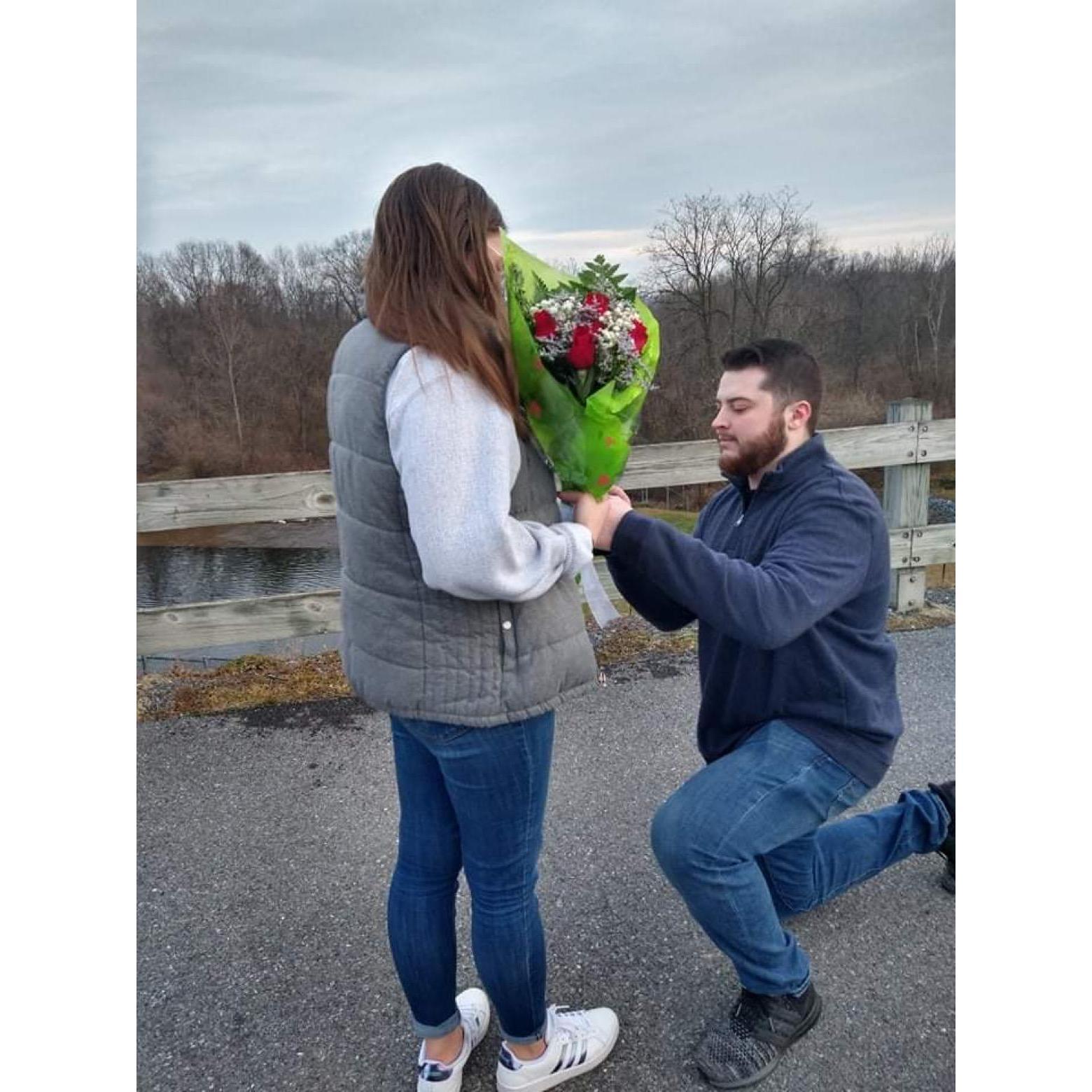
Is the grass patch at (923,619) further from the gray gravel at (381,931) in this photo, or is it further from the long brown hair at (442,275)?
the long brown hair at (442,275)

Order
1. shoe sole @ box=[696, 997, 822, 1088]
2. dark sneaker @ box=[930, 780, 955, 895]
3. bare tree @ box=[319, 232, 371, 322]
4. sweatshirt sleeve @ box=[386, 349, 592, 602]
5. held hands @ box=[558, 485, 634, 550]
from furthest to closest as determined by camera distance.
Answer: bare tree @ box=[319, 232, 371, 322] < dark sneaker @ box=[930, 780, 955, 895] < shoe sole @ box=[696, 997, 822, 1088] < held hands @ box=[558, 485, 634, 550] < sweatshirt sleeve @ box=[386, 349, 592, 602]

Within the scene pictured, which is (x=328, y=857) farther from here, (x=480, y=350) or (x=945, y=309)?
(x=945, y=309)

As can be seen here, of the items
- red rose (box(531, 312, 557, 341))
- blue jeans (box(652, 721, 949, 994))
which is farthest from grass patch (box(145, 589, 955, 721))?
red rose (box(531, 312, 557, 341))

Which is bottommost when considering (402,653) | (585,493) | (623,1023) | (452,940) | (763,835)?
(623,1023)

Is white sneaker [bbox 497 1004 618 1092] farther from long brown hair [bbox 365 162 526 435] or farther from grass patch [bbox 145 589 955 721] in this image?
grass patch [bbox 145 589 955 721]

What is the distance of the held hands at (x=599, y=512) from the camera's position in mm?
1691

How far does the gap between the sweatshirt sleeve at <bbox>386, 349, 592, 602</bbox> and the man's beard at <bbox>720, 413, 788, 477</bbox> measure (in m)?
0.90

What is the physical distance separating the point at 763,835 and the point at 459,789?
0.74 metres

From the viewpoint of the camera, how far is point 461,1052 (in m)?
1.81

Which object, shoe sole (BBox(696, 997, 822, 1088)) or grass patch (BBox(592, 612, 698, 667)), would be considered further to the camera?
grass patch (BBox(592, 612, 698, 667))

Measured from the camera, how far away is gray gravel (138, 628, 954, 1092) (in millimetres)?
1901

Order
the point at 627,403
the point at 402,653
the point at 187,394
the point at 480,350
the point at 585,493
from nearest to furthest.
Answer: the point at 480,350, the point at 402,653, the point at 627,403, the point at 585,493, the point at 187,394

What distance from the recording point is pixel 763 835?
6.11ft
